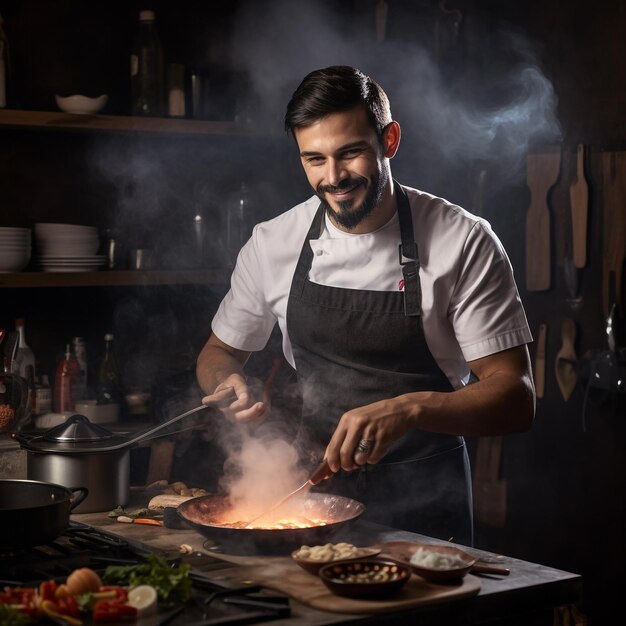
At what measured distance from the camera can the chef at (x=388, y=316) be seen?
8.57 ft

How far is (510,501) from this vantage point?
14.5 ft

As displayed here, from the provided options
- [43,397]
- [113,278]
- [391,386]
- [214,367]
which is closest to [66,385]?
[43,397]

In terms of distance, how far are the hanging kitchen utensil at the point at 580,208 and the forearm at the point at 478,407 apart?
1.51 meters

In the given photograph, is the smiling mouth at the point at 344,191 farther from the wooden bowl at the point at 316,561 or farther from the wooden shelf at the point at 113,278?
the wooden shelf at the point at 113,278

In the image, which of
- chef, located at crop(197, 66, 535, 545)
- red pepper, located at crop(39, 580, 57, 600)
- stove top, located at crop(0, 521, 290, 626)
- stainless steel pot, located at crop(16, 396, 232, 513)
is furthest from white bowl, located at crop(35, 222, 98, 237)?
red pepper, located at crop(39, 580, 57, 600)

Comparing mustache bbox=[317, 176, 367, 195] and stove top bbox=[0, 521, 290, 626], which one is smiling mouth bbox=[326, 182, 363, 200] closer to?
mustache bbox=[317, 176, 367, 195]

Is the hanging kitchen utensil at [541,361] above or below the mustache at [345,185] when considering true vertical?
below

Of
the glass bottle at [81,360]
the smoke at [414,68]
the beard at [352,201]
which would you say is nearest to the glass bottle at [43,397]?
the glass bottle at [81,360]

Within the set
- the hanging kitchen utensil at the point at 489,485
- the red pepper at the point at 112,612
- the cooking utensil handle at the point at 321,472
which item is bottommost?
the hanging kitchen utensil at the point at 489,485

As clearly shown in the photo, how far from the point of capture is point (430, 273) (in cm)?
274

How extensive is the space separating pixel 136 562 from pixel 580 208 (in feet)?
8.73

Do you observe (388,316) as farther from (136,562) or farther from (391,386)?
(136,562)

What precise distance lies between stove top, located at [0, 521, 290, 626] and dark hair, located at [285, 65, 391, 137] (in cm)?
122

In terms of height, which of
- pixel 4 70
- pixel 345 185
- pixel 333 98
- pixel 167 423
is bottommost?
pixel 167 423
